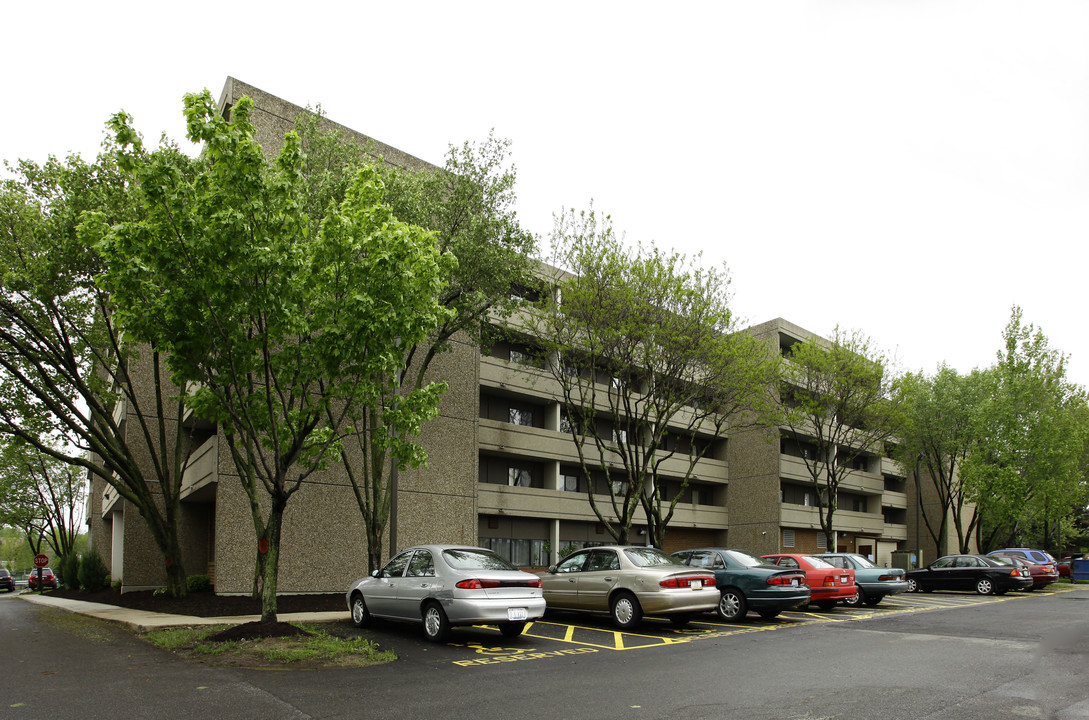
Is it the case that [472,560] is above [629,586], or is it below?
above

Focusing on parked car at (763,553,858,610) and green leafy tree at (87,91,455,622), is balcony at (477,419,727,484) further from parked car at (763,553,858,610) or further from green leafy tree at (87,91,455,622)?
green leafy tree at (87,91,455,622)

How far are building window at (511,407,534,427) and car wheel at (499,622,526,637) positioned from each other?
1818 cm

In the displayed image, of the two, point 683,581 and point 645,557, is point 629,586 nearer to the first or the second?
point 645,557

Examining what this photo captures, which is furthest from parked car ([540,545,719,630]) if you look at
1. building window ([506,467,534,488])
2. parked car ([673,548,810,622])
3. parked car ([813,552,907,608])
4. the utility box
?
the utility box

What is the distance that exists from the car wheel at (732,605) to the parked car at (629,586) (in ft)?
5.39

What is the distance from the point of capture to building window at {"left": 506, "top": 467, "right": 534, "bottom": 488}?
102 ft

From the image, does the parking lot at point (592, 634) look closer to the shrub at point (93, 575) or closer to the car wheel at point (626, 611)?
the car wheel at point (626, 611)

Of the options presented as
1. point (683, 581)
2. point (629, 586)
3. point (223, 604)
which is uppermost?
point (683, 581)

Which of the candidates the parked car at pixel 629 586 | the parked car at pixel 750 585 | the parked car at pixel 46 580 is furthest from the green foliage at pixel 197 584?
the parked car at pixel 46 580

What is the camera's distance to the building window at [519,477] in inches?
1223

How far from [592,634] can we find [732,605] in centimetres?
419

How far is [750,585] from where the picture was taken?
1653 centimetres

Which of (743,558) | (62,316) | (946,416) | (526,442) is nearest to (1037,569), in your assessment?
(946,416)

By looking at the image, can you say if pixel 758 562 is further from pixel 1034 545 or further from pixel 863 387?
pixel 1034 545
